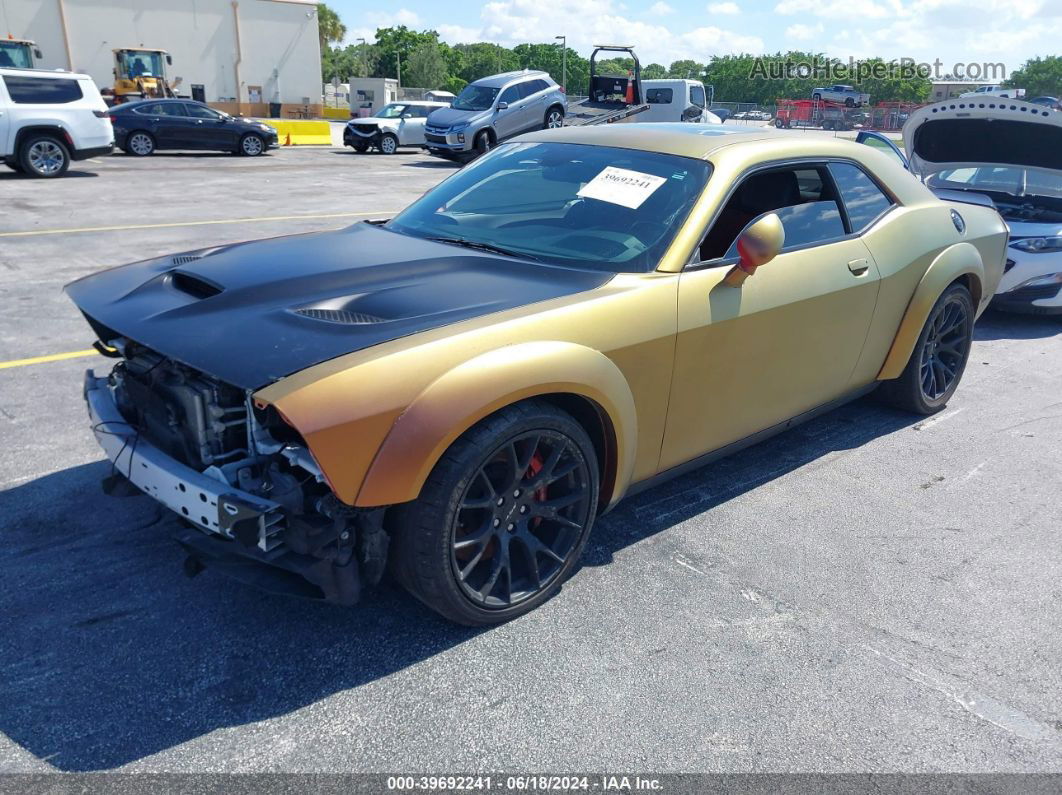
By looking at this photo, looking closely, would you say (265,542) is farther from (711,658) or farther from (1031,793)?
(1031,793)

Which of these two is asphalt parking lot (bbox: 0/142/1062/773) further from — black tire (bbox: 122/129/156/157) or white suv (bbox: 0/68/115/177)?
black tire (bbox: 122/129/156/157)

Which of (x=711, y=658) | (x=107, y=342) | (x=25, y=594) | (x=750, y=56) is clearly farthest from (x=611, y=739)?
(x=750, y=56)

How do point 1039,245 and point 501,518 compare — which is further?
point 1039,245

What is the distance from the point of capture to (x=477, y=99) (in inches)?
832

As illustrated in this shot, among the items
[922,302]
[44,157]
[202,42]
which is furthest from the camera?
[202,42]

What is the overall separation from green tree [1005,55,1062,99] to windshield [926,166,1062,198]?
87601 mm

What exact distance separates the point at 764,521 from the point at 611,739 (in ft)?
5.24

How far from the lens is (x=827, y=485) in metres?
4.13

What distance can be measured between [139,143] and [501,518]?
2075cm

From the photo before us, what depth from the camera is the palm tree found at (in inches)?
3371

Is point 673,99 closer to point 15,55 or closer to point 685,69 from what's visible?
point 15,55

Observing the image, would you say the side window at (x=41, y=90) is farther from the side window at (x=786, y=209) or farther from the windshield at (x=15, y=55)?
the side window at (x=786, y=209)

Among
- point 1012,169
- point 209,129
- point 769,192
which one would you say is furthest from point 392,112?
point 769,192

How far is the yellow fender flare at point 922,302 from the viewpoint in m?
4.43
